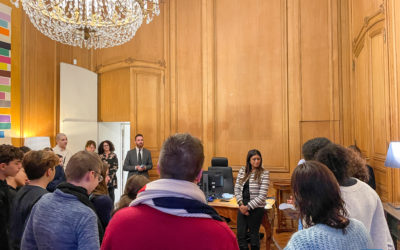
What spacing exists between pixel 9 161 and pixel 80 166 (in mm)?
1027

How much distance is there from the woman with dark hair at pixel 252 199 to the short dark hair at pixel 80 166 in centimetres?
259

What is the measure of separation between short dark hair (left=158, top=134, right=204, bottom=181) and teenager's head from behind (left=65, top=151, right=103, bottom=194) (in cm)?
69

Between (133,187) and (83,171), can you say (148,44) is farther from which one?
(83,171)

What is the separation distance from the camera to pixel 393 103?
12.1 ft

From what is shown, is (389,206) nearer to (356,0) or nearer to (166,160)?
(166,160)

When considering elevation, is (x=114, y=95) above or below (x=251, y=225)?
above

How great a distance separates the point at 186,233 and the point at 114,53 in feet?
22.0

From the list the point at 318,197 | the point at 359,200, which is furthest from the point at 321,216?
the point at 359,200

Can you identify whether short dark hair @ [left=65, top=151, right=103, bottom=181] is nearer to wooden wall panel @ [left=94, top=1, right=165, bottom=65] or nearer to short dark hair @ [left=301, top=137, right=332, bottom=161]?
short dark hair @ [left=301, top=137, right=332, bottom=161]

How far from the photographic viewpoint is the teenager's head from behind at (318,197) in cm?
123

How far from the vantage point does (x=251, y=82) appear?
6457 mm

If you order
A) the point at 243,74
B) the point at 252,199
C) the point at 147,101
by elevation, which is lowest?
the point at 252,199

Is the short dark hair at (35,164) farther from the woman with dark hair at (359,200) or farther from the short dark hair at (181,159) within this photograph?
the woman with dark hair at (359,200)

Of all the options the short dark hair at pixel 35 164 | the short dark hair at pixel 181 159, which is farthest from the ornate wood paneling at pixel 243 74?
the short dark hair at pixel 181 159
